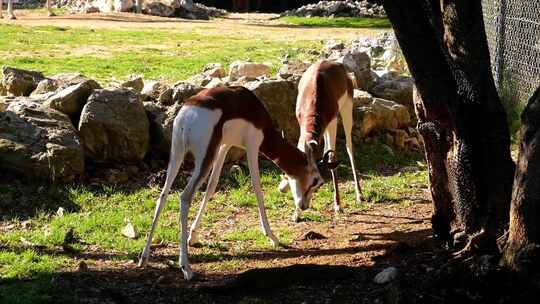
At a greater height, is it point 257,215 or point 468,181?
point 468,181

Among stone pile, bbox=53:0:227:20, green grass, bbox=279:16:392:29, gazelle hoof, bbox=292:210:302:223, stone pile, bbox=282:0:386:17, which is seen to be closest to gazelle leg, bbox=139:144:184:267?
gazelle hoof, bbox=292:210:302:223

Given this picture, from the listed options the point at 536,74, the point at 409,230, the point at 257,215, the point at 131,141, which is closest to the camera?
the point at 409,230

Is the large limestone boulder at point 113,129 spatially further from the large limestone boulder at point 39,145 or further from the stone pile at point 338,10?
the stone pile at point 338,10

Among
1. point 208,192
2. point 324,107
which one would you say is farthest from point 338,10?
point 208,192

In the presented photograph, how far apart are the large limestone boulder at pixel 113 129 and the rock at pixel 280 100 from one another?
155 cm

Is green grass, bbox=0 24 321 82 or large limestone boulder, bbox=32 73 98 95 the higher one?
large limestone boulder, bbox=32 73 98 95

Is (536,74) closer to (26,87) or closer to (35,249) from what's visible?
(26,87)

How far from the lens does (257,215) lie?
8422 mm

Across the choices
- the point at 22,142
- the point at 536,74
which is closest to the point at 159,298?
the point at 22,142

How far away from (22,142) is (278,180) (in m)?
2.73

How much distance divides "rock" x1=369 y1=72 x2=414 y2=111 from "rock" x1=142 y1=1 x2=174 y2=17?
16.0m

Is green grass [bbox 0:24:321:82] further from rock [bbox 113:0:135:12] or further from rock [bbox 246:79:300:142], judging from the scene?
rock [bbox 113:0:135:12]

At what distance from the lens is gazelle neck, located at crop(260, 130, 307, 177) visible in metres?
7.59

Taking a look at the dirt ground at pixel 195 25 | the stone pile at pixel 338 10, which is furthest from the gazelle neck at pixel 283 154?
the stone pile at pixel 338 10
